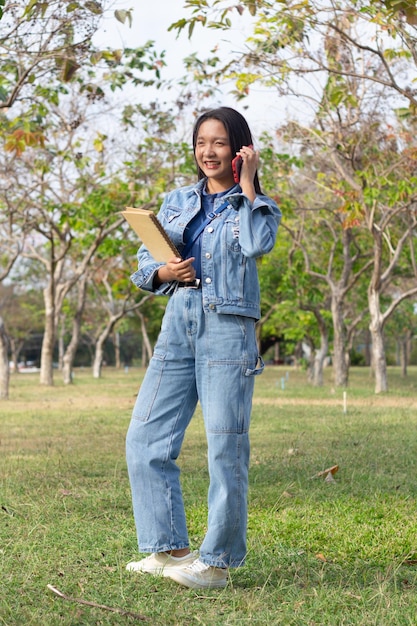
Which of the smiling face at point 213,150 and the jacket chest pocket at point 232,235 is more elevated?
the smiling face at point 213,150

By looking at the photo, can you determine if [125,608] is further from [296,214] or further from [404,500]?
[296,214]

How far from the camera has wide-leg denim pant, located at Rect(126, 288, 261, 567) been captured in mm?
3840

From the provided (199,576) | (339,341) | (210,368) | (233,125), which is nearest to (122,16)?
(233,125)

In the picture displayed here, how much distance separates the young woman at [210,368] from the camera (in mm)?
3850

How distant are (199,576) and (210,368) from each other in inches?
33.4

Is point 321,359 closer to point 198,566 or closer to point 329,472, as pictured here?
point 329,472

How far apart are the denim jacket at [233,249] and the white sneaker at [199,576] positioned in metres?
1.05

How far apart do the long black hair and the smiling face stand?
0.05ft

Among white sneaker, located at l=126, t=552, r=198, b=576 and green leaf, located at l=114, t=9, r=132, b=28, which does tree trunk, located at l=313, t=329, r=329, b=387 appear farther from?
white sneaker, located at l=126, t=552, r=198, b=576

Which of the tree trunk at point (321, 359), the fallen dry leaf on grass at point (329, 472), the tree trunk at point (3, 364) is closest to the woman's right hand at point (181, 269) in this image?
the fallen dry leaf on grass at point (329, 472)

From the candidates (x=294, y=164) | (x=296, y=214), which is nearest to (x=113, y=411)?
(x=294, y=164)

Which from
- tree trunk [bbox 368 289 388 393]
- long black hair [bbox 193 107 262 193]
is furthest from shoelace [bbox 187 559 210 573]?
tree trunk [bbox 368 289 388 393]

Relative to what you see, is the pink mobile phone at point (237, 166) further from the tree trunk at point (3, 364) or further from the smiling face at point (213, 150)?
the tree trunk at point (3, 364)

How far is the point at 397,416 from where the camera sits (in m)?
13.0
